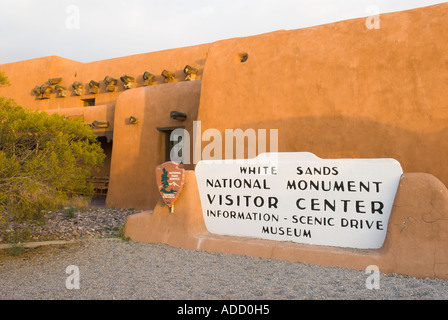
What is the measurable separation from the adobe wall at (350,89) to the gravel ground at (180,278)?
3.27 metres

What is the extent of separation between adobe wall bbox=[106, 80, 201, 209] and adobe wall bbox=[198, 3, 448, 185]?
2226mm

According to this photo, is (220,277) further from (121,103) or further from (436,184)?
(121,103)

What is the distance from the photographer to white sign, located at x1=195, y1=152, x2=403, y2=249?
4.25 m

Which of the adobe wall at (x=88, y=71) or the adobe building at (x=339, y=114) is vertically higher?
the adobe wall at (x=88, y=71)

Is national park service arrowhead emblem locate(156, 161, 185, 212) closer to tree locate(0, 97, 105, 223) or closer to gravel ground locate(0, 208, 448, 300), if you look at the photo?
gravel ground locate(0, 208, 448, 300)

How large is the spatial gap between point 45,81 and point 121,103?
25.7ft

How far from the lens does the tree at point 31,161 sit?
4227mm

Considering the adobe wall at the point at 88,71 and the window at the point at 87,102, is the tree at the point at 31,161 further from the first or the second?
the window at the point at 87,102

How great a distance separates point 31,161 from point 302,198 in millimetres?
3638

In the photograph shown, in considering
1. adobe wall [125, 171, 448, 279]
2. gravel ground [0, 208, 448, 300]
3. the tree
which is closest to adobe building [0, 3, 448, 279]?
adobe wall [125, 171, 448, 279]
